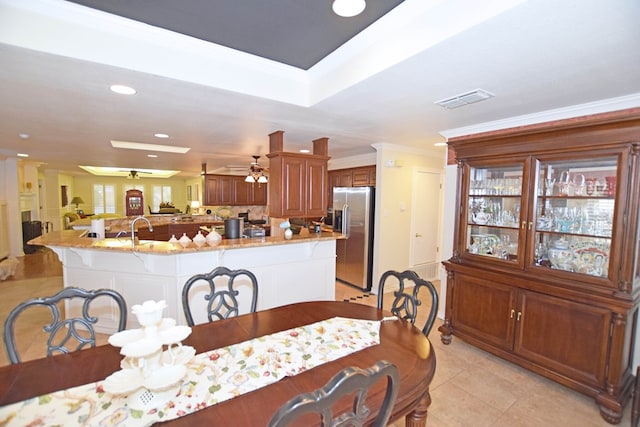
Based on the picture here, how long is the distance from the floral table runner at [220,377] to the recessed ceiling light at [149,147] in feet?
14.1

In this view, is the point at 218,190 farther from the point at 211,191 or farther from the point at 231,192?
the point at 231,192

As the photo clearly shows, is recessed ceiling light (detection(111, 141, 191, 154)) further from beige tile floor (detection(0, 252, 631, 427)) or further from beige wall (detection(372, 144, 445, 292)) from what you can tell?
beige wall (detection(372, 144, 445, 292))

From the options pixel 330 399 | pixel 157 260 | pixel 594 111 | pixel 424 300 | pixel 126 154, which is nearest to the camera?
pixel 330 399

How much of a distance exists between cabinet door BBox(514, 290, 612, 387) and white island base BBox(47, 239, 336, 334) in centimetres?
211

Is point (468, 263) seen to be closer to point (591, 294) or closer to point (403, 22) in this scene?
point (591, 294)

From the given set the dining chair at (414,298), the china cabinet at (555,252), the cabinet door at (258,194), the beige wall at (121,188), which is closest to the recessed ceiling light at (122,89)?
the dining chair at (414,298)

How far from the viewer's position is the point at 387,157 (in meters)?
4.38

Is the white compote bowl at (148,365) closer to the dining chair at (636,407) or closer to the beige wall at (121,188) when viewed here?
the dining chair at (636,407)

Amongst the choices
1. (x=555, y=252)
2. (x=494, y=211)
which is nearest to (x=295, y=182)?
(x=494, y=211)

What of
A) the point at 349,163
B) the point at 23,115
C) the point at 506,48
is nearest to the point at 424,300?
the point at 349,163

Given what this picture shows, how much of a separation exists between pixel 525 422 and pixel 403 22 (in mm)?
2749

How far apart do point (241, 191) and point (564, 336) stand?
7058mm

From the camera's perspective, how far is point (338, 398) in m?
0.73

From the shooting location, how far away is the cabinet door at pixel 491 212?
2.78 meters
